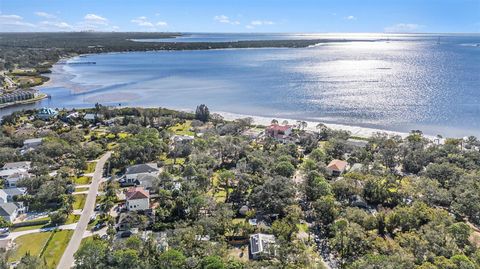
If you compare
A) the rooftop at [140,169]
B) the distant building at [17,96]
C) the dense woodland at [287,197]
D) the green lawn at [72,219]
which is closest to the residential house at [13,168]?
the dense woodland at [287,197]

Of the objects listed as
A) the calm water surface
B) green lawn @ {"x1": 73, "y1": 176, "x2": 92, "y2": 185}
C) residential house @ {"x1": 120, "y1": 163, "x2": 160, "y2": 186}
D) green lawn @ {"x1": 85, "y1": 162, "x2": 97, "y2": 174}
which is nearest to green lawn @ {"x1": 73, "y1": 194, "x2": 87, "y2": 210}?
green lawn @ {"x1": 73, "y1": 176, "x2": 92, "y2": 185}

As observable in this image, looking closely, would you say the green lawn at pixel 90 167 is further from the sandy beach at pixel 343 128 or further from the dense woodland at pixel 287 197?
the sandy beach at pixel 343 128

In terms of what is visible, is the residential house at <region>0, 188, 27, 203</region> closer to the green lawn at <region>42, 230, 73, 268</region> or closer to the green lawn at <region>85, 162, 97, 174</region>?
the green lawn at <region>85, 162, 97, 174</region>

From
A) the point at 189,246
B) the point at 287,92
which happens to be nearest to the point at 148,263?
the point at 189,246

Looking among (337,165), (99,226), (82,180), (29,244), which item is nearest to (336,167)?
(337,165)

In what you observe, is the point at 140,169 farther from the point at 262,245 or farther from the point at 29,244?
the point at 262,245

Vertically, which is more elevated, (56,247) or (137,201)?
(137,201)
